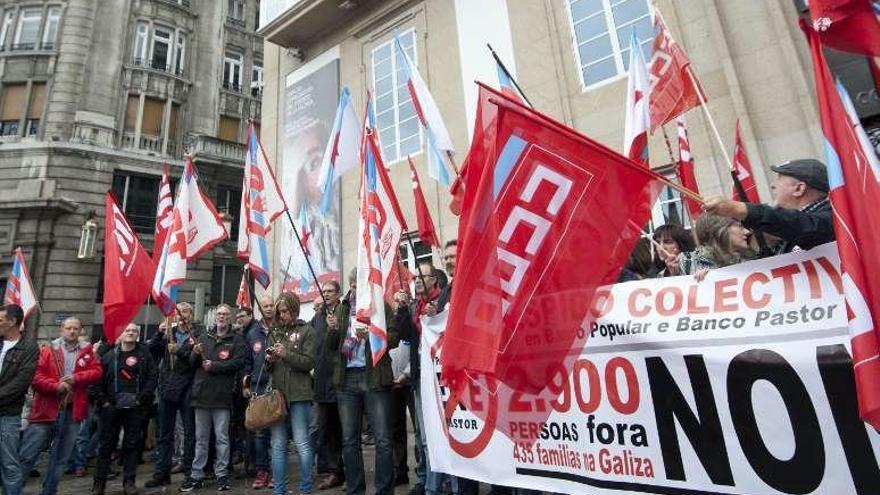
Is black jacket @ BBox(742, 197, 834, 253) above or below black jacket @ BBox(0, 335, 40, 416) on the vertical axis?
above

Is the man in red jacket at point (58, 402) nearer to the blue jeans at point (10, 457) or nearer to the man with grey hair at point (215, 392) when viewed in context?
the blue jeans at point (10, 457)

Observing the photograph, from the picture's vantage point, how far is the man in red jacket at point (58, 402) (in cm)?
528

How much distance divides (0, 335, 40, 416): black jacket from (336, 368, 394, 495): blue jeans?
305 centimetres

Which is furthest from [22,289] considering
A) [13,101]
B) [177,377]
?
[13,101]

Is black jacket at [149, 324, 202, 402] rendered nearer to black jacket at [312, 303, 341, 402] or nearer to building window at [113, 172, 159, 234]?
black jacket at [312, 303, 341, 402]

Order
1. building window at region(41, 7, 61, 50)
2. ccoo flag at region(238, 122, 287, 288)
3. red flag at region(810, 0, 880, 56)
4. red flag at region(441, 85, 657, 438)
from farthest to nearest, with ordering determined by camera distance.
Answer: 1. building window at region(41, 7, 61, 50)
2. ccoo flag at region(238, 122, 287, 288)
3. red flag at region(441, 85, 657, 438)
4. red flag at region(810, 0, 880, 56)

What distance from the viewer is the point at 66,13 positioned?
2144 centimetres

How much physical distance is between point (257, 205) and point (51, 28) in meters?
21.9

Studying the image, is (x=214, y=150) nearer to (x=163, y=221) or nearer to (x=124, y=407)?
(x=163, y=221)

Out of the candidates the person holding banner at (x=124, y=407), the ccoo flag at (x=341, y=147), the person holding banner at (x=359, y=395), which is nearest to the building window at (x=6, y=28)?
the person holding banner at (x=124, y=407)

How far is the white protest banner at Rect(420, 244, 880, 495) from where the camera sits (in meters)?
2.25

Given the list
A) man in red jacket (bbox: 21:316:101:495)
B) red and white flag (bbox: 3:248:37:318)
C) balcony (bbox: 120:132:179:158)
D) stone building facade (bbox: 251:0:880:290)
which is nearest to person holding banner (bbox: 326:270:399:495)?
man in red jacket (bbox: 21:316:101:495)

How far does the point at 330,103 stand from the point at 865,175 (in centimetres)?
1404

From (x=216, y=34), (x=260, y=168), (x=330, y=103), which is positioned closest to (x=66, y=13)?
(x=216, y=34)
